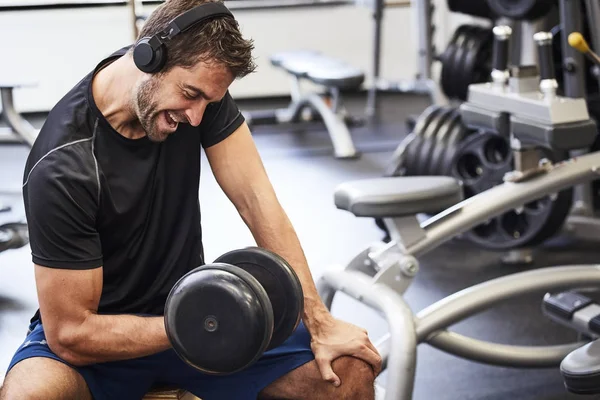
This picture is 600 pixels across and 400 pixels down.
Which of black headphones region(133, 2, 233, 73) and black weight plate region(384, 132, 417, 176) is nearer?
black headphones region(133, 2, 233, 73)

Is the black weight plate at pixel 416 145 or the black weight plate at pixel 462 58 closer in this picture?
the black weight plate at pixel 416 145

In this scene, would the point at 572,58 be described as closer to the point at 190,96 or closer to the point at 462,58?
the point at 462,58

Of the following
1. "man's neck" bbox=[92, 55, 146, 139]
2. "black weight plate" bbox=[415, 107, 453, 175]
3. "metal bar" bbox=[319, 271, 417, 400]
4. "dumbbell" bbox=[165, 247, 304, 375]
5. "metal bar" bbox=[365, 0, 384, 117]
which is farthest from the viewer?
"metal bar" bbox=[365, 0, 384, 117]

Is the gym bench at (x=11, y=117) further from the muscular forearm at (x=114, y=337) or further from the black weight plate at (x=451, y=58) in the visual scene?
the muscular forearm at (x=114, y=337)

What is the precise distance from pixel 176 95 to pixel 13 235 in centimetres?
189

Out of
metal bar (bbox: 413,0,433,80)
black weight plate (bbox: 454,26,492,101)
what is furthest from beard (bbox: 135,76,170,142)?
metal bar (bbox: 413,0,433,80)

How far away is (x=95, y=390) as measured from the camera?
5.55 feet

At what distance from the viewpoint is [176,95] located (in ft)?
5.16

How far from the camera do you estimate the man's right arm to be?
158 cm

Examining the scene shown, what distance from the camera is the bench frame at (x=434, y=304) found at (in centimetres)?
214

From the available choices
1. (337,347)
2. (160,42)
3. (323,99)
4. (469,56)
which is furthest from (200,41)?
(323,99)

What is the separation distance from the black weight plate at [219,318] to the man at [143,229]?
157 millimetres

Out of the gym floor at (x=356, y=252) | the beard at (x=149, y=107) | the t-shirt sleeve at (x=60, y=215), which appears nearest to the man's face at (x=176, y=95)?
the beard at (x=149, y=107)

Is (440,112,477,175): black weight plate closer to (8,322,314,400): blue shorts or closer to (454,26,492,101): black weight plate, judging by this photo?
(454,26,492,101): black weight plate
